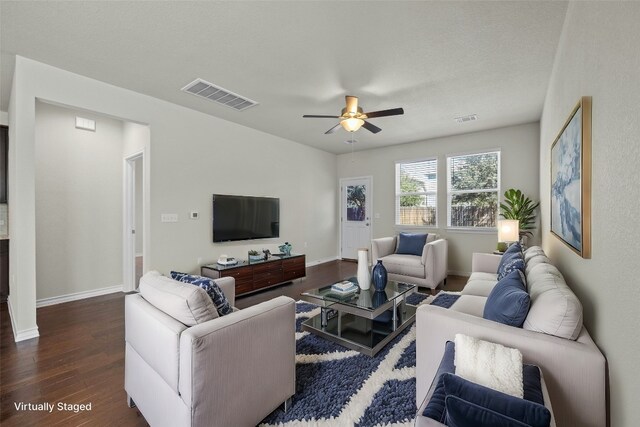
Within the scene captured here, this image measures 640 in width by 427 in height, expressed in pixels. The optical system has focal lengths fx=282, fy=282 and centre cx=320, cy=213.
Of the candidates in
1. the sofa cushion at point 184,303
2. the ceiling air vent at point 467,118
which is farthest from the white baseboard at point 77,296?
the ceiling air vent at point 467,118

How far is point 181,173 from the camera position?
3.94 m

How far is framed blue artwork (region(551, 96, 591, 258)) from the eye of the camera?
1.44 meters

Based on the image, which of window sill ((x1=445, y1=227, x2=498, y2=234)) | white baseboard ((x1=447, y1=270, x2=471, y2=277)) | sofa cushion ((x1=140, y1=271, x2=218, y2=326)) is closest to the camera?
sofa cushion ((x1=140, y1=271, x2=218, y2=326))

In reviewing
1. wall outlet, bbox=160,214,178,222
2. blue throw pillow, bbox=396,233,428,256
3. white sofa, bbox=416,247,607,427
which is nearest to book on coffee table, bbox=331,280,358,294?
white sofa, bbox=416,247,607,427

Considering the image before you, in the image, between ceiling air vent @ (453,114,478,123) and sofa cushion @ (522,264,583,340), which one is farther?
ceiling air vent @ (453,114,478,123)

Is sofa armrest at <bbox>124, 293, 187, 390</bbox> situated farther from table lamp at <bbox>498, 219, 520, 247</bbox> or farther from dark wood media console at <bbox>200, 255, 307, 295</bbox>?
table lamp at <bbox>498, 219, 520, 247</bbox>

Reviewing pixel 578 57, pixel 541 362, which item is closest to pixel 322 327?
pixel 541 362

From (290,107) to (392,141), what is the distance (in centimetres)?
264

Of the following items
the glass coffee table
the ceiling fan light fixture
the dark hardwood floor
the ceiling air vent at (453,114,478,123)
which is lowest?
the dark hardwood floor

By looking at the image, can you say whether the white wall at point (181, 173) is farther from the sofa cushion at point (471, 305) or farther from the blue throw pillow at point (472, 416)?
the blue throw pillow at point (472, 416)

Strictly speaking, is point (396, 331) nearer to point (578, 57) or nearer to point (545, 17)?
point (578, 57)

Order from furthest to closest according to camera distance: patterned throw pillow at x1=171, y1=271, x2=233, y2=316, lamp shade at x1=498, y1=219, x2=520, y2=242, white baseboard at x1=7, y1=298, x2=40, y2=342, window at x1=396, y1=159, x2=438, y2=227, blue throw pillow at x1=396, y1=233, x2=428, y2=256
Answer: window at x1=396, y1=159, x2=438, y2=227 → blue throw pillow at x1=396, y1=233, x2=428, y2=256 → lamp shade at x1=498, y1=219, x2=520, y2=242 → white baseboard at x1=7, y1=298, x2=40, y2=342 → patterned throw pillow at x1=171, y1=271, x2=233, y2=316

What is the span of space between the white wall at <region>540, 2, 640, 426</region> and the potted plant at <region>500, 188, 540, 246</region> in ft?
10.8

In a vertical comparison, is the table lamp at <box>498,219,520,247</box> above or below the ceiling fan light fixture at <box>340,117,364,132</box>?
below
